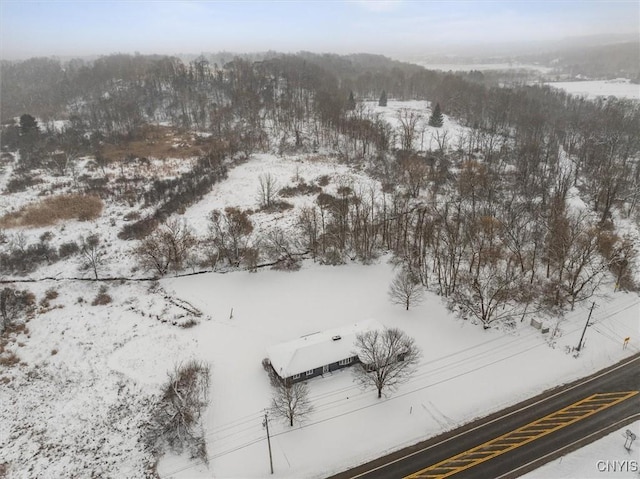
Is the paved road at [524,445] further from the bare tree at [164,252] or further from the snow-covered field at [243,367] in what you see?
the bare tree at [164,252]

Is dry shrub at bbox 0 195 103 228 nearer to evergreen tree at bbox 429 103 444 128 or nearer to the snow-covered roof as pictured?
the snow-covered roof

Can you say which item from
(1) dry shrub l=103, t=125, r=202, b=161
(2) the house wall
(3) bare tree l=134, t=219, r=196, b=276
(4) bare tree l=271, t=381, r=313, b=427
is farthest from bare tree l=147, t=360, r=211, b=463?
(1) dry shrub l=103, t=125, r=202, b=161

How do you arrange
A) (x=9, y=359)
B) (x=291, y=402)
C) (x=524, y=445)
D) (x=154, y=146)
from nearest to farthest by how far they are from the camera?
1. (x=524, y=445)
2. (x=291, y=402)
3. (x=9, y=359)
4. (x=154, y=146)

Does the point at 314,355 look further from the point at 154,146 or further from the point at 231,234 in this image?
the point at 154,146

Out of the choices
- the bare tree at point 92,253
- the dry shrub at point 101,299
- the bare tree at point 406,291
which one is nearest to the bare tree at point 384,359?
the bare tree at point 406,291

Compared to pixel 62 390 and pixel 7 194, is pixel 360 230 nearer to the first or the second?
pixel 62 390

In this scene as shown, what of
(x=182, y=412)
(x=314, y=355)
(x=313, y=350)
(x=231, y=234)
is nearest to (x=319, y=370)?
(x=314, y=355)
